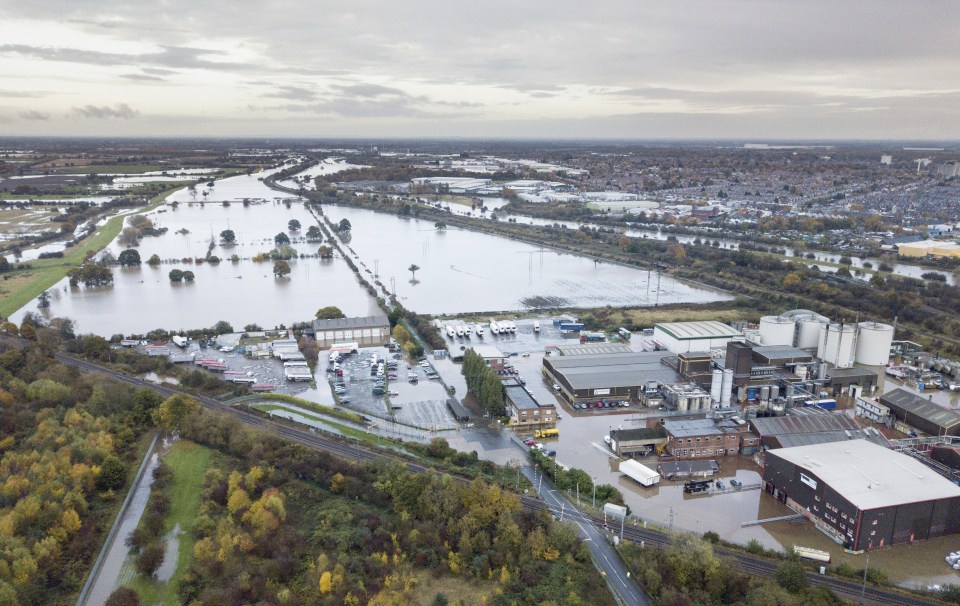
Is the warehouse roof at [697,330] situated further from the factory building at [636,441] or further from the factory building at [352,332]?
the factory building at [352,332]

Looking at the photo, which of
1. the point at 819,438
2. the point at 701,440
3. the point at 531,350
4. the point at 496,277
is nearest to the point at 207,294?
the point at 496,277

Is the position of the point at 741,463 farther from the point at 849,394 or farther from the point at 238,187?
the point at 238,187

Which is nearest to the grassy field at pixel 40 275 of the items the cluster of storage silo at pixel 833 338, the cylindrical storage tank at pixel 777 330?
the cylindrical storage tank at pixel 777 330

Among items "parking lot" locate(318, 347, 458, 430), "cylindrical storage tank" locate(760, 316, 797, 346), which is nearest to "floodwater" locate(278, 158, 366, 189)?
"parking lot" locate(318, 347, 458, 430)

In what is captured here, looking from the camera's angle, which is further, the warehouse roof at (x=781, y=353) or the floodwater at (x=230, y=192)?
the floodwater at (x=230, y=192)

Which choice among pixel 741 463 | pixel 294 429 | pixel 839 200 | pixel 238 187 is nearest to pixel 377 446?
pixel 294 429

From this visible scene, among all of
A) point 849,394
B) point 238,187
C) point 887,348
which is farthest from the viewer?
point 238,187
